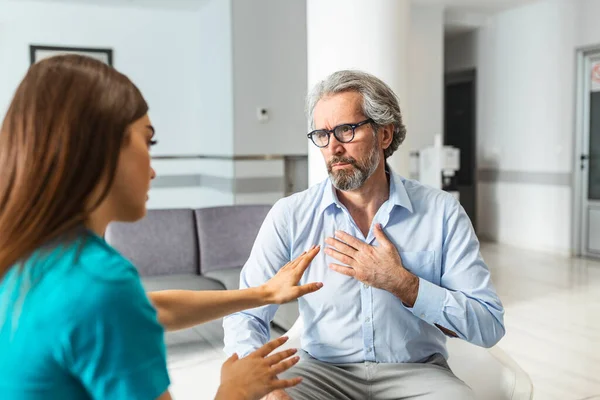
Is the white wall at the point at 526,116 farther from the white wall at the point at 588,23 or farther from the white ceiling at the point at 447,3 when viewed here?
the white ceiling at the point at 447,3

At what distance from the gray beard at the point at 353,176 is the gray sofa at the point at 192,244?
1837 millimetres

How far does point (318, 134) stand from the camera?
179 centimetres

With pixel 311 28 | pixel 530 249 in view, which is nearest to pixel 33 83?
pixel 311 28

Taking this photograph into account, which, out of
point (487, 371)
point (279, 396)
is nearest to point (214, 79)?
point (487, 371)

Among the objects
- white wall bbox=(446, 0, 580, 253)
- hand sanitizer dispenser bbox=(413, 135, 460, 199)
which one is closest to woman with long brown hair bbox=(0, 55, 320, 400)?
hand sanitizer dispenser bbox=(413, 135, 460, 199)

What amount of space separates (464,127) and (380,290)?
6892mm

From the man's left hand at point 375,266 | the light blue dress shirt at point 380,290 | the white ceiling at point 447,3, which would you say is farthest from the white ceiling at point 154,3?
the man's left hand at point 375,266

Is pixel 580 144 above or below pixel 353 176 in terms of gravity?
above

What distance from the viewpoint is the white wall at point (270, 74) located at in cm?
629

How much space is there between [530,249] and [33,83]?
6.96 m

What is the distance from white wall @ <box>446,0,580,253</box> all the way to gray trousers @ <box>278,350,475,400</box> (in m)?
5.57

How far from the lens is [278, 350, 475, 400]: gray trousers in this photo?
1.60m

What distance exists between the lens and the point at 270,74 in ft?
21.2

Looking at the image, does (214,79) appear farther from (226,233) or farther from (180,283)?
(180,283)
